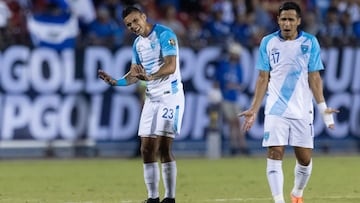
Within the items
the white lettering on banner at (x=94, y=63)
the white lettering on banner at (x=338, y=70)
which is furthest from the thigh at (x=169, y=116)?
the white lettering on banner at (x=338, y=70)

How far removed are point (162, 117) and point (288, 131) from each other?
1.72 m

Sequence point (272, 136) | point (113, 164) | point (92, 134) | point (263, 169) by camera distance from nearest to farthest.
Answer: point (272, 136) → point (263, 169) → point (113, 164) → point (92, 134)

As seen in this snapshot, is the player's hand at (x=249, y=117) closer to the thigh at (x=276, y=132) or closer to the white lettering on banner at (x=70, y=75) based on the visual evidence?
the thigh at (x=276, y=132)

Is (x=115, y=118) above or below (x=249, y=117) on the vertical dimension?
below

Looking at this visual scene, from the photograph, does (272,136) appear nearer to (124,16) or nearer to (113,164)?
(124,16)

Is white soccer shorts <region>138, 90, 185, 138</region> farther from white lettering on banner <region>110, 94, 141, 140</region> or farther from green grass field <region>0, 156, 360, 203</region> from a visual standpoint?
white lettering on banner <region>110, 94, 141, 140</region>

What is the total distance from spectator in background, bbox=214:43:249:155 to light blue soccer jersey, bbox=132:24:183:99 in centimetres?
1201

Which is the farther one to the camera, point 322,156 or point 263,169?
point 322,156

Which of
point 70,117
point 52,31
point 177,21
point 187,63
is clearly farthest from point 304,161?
point 177,21

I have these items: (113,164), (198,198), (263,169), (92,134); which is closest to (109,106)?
(92,134)

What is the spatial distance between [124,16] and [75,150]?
1190cm

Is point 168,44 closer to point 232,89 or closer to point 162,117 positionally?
point 162,117

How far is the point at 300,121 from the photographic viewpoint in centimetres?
1311

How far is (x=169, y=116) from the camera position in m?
14.0
